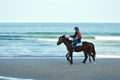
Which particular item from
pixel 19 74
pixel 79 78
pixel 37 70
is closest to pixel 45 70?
pixel 37 70

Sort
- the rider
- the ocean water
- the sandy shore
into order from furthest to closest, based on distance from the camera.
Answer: the ocean water → the rider → the sandy shore

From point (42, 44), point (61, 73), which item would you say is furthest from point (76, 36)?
point (42, 44)

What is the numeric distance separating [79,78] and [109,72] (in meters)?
2.30

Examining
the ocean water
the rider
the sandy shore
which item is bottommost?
the ocean water

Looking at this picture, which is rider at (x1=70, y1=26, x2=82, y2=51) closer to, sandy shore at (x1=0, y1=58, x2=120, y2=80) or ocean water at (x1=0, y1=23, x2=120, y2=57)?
sandy shore at (x1=0, y1=58, x2=120, y2=80)

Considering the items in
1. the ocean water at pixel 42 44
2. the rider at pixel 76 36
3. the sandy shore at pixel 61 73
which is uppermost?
the rider at pixel 76 36

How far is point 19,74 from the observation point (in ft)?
54.2

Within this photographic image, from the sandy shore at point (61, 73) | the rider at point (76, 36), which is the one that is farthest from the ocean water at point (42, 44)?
the sandy shore at point (61, 73)

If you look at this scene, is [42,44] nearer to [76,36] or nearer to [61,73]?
[76,36]

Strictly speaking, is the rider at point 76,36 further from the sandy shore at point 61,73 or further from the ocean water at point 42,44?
the ocean water at point 42,44

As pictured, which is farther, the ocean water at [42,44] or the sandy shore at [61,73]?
the ocean water at [42,44]

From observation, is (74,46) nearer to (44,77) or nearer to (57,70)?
(57,70)

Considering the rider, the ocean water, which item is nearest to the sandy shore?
the rider

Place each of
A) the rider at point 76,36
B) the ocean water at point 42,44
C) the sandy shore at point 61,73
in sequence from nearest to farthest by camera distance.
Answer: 1. the sandy shore at point 61,73
2. the rider at point 76,36
3. the ocean water at point 42,44
